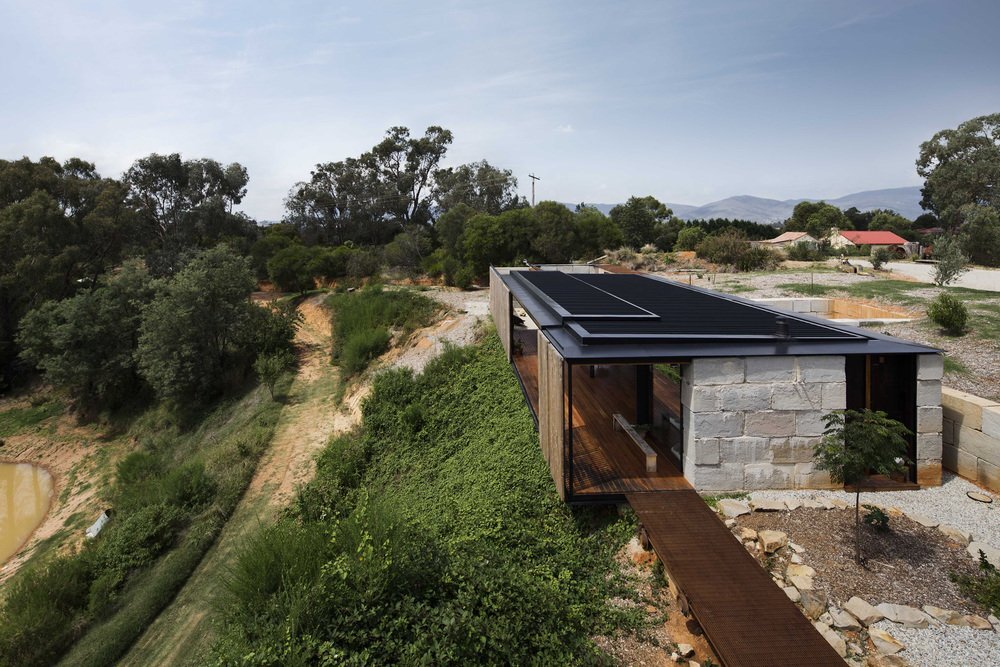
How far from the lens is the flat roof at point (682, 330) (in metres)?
6.39

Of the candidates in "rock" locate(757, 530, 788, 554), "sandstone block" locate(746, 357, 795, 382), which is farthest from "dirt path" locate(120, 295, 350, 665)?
"sandstone block" locate(746, 357, 795, 382)

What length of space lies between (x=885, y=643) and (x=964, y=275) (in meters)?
28.2

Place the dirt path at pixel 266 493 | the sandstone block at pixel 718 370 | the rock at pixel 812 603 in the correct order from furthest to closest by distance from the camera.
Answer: the dirt path at pixel 266 493
the sandstone block at pixel 718 370
the rock at pixel 812 603

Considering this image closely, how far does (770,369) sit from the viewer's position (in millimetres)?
6316

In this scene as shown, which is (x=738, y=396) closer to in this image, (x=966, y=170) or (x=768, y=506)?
(x=768, y=506)

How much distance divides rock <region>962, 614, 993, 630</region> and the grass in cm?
2888

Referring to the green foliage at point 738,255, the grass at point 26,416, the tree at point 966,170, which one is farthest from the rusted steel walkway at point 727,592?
the tree at point 966,170

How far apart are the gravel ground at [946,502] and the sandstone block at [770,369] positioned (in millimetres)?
1335

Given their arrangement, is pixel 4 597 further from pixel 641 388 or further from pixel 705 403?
pixel 705 403

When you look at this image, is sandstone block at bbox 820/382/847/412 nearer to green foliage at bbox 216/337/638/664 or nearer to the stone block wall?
the stone block wall

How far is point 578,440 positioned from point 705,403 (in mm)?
2032

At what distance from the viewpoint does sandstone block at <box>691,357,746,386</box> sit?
20.6ft

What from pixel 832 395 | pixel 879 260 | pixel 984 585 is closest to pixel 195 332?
pixel 832 395

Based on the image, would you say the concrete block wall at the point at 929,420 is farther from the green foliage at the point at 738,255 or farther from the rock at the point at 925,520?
the green foliage at the point at 738,255
